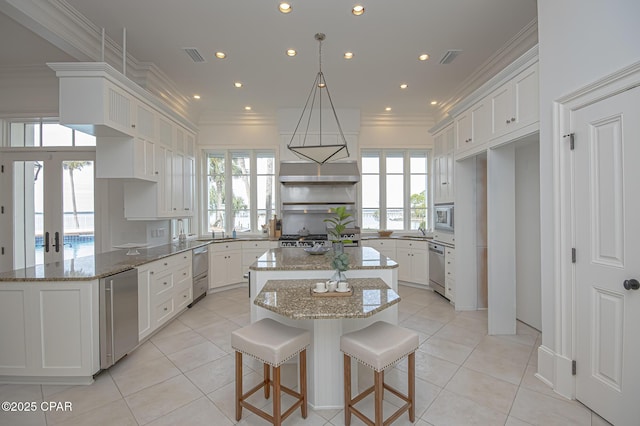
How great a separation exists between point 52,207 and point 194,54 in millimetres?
2987

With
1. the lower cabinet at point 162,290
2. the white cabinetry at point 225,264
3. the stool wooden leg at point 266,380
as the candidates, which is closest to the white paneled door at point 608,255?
the stool wooden leg at point 266,380

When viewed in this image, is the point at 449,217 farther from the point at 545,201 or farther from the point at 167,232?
the point at 167,232

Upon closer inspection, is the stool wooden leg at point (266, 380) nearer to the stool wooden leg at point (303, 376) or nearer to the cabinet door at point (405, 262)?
the stool wooden leg at point (303, 376)

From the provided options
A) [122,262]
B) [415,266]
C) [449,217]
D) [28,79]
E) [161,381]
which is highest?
[28,79]

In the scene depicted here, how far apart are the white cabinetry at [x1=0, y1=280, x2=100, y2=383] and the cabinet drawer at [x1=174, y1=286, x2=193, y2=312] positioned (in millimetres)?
1428

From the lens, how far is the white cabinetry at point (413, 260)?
5.09m

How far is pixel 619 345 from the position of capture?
181cm

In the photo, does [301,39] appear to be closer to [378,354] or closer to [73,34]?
[73,34]

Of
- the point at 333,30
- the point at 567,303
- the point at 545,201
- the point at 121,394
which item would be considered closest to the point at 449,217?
the point at 545,201

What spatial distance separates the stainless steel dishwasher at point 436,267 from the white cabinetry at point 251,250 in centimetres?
286

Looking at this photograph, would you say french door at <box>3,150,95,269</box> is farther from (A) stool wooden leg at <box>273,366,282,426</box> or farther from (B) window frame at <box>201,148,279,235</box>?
(A) stool wooden leg at <box>273,366,282,426</box>

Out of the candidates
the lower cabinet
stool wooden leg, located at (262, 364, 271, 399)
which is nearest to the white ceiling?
the lower cabinet

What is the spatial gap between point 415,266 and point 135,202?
4610 millimetres

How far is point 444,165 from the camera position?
4551 mm
